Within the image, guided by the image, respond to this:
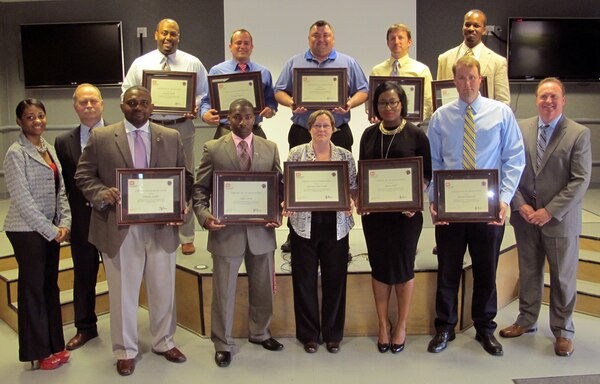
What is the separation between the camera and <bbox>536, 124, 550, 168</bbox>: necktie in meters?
3.46

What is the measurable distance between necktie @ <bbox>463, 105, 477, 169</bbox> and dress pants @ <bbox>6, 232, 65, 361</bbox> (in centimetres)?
238

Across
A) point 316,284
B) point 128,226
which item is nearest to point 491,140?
point 316,284

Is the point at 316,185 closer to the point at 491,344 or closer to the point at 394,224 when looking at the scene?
the point at 394,224

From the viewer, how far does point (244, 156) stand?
326cm

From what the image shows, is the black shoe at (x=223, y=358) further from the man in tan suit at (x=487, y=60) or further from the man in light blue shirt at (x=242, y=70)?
the man in tan suit at (x=487, y=60)

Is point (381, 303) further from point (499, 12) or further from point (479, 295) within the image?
point (499, 12)

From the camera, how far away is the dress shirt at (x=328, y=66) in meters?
3.96

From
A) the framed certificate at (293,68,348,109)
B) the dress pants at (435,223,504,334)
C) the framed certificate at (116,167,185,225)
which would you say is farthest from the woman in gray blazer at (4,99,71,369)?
the dress pants at (435,223,504,334)

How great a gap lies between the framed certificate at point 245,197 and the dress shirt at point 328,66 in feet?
2.92

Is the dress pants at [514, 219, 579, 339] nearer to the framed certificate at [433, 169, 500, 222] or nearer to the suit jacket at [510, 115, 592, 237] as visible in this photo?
the suit jacket at [510, 115, 592, 237]

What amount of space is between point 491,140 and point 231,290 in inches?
68.2

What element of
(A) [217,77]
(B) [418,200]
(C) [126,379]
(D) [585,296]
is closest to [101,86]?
(A) [217,77]

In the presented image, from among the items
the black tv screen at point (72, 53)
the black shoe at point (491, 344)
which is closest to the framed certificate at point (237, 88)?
the black shoe at point (491, 344)

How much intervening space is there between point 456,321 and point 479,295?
0.24 metres
